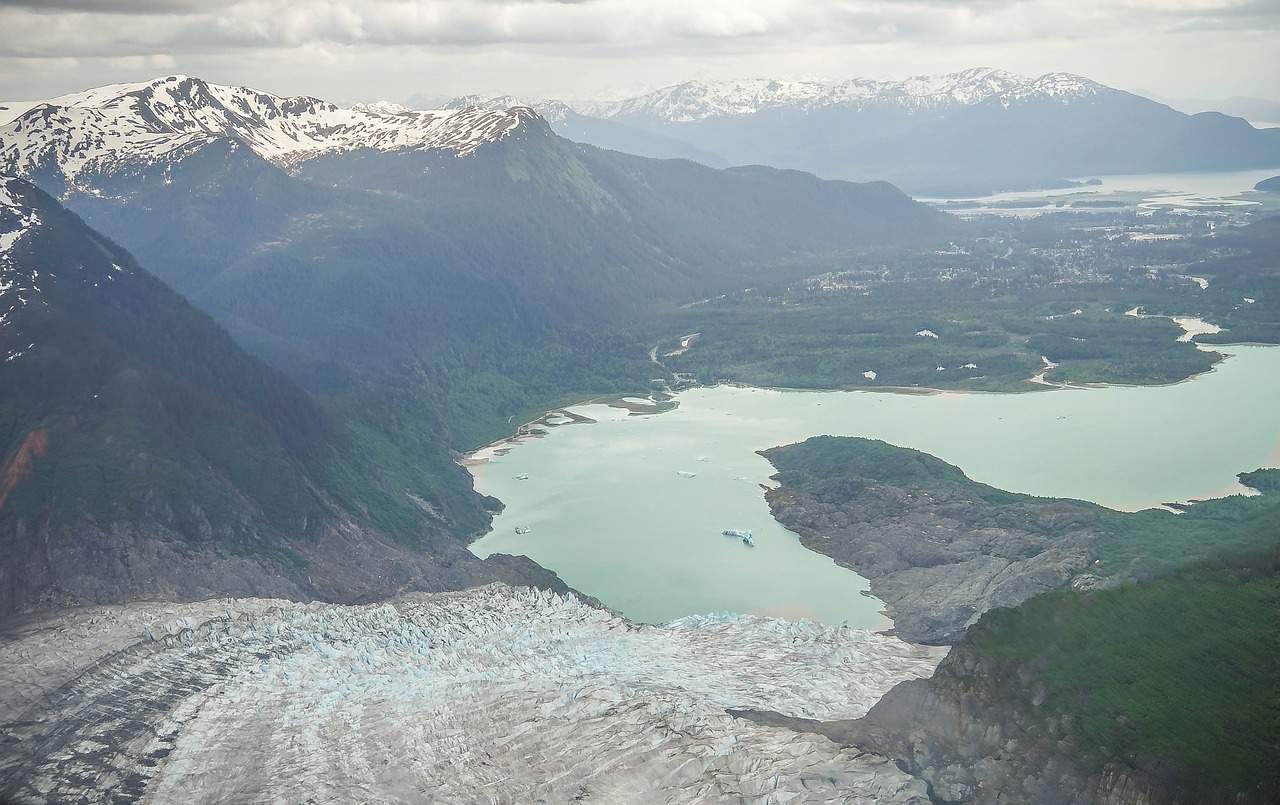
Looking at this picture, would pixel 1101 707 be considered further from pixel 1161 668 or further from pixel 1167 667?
pixel 1167 667

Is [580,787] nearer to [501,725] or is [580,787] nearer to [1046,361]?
[501,725]

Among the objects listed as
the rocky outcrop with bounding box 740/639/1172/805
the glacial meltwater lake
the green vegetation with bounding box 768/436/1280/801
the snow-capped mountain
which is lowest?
the glacial meltwater lake

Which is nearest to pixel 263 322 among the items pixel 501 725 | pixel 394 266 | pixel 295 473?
pixel 394 266

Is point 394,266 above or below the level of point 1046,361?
above

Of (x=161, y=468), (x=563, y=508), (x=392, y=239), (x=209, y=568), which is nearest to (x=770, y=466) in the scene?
(x=563, y=508)

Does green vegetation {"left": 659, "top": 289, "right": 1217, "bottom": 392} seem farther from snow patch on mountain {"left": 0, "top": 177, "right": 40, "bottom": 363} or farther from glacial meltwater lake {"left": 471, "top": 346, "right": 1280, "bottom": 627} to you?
snow patch on mountain {"left": 0, "top": 177, "right": 40, "bottom": 363}

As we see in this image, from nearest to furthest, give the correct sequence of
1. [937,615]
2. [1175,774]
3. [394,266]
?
1. [1175,774]
2. [937,615]
3. [394,266]

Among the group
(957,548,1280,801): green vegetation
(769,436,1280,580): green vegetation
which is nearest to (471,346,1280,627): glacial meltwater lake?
(769,436,1280,580): green vegetation
